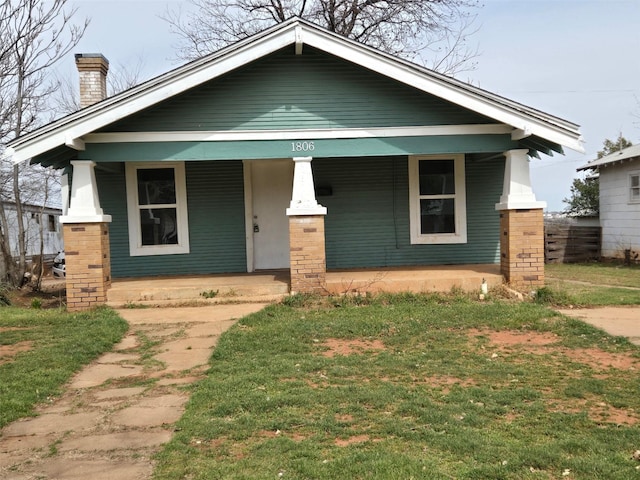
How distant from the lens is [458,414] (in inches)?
159

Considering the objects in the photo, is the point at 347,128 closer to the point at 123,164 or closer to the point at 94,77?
the point at 123,164

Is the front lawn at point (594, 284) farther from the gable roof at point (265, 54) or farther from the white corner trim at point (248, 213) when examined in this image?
the white corner trim at point (248, 213)

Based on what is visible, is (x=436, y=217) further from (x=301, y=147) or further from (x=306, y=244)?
(x=301, y=147)

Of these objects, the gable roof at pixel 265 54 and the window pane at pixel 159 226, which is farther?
the window pane at pixel 159 226

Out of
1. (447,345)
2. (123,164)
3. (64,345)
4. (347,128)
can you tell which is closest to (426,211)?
(347,128)

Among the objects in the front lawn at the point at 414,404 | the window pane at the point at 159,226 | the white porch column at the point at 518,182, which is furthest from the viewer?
the window pane at the point at 159,226

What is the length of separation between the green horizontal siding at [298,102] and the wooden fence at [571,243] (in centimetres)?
1078

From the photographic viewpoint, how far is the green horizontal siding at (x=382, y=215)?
1122 centimetres

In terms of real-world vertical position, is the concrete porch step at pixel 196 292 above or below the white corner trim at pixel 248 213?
below

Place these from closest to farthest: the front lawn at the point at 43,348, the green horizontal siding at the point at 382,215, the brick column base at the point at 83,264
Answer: the front lawn at the point at 43,348 → the brick column base at the point at 83,264 → the green horizontal siding at the point at 382,215

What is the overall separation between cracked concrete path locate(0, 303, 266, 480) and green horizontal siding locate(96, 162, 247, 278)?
12.6 ft

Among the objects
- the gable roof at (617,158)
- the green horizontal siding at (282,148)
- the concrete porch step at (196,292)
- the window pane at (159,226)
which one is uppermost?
the gable roof at (617,158)

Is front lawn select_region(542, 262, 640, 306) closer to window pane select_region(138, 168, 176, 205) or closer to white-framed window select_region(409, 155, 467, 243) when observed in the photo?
white-framed window select_region(409, 155, 467, 243)

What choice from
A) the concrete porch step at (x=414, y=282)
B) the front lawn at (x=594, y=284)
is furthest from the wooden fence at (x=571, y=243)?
the concrete porch step at (x=414, y=282)
